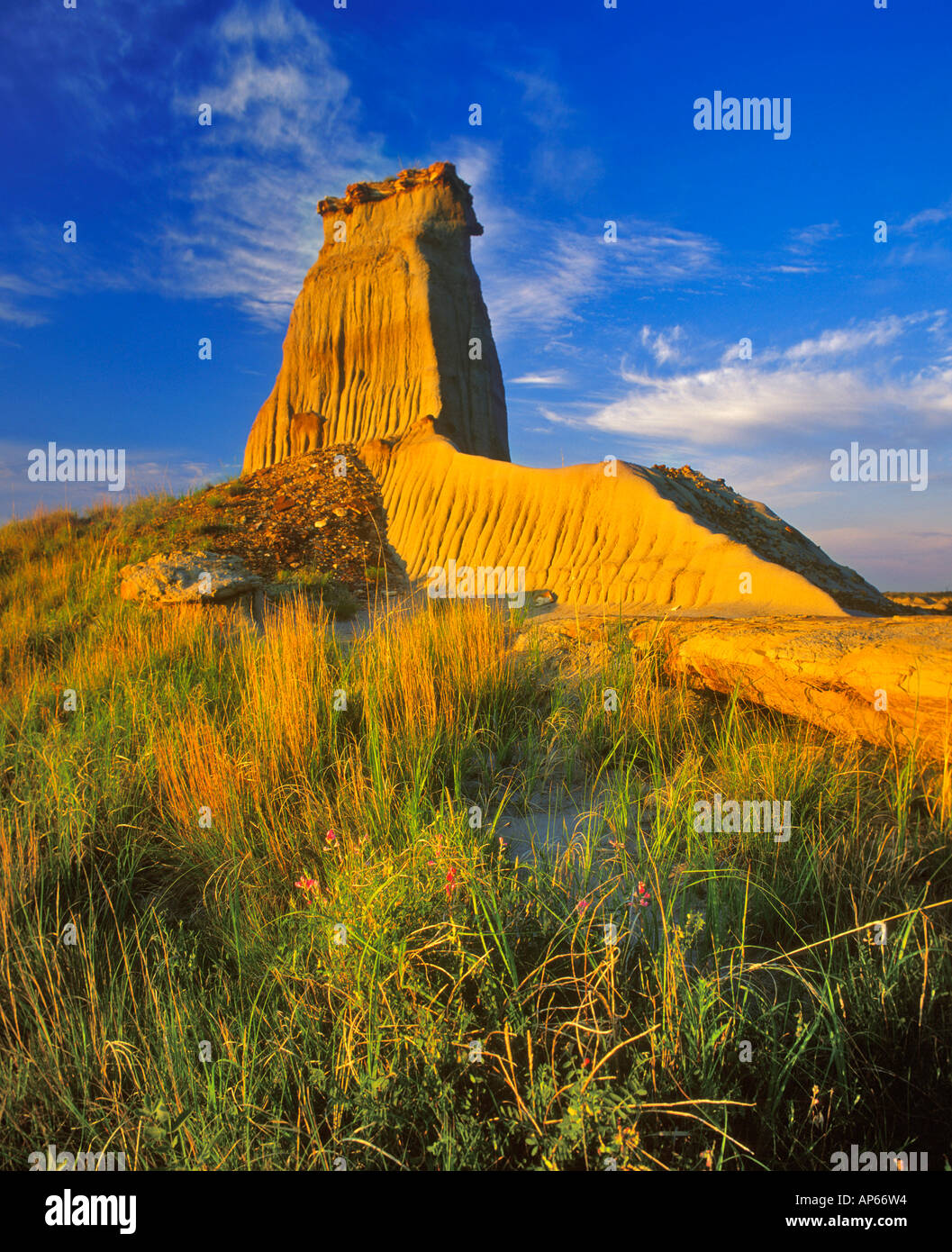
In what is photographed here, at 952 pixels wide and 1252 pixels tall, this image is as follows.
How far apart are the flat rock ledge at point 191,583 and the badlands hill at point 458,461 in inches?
221

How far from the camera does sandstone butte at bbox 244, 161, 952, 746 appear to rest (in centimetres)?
1084

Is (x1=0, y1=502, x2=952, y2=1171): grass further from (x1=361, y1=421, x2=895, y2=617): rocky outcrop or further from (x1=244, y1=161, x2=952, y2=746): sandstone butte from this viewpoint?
(x1=361, y1=421, x2=895, y2=617): rocky outcrop

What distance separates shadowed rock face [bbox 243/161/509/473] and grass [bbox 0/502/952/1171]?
60.9 feet

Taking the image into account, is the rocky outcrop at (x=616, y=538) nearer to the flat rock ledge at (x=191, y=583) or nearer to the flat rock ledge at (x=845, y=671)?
the flat rock ledge at (x=191, y=583)

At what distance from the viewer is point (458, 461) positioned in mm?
18188

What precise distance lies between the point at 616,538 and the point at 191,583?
27.4 ft

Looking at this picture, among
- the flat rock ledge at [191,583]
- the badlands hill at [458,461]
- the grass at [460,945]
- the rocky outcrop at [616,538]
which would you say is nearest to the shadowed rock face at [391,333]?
the badlands hill at [458,461]

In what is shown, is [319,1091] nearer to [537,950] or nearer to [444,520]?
[537,950]

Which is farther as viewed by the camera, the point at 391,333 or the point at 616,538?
the point at 391,333

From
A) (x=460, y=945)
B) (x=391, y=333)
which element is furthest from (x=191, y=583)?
(x=391, y=333)

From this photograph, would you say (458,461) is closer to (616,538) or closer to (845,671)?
(616,538)

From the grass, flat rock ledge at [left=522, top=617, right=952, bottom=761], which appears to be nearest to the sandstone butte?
flat rock ledge at [left=522, top=617, right=952, bottom=761]

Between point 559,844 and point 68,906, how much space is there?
2.48 meters

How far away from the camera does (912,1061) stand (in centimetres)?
202
